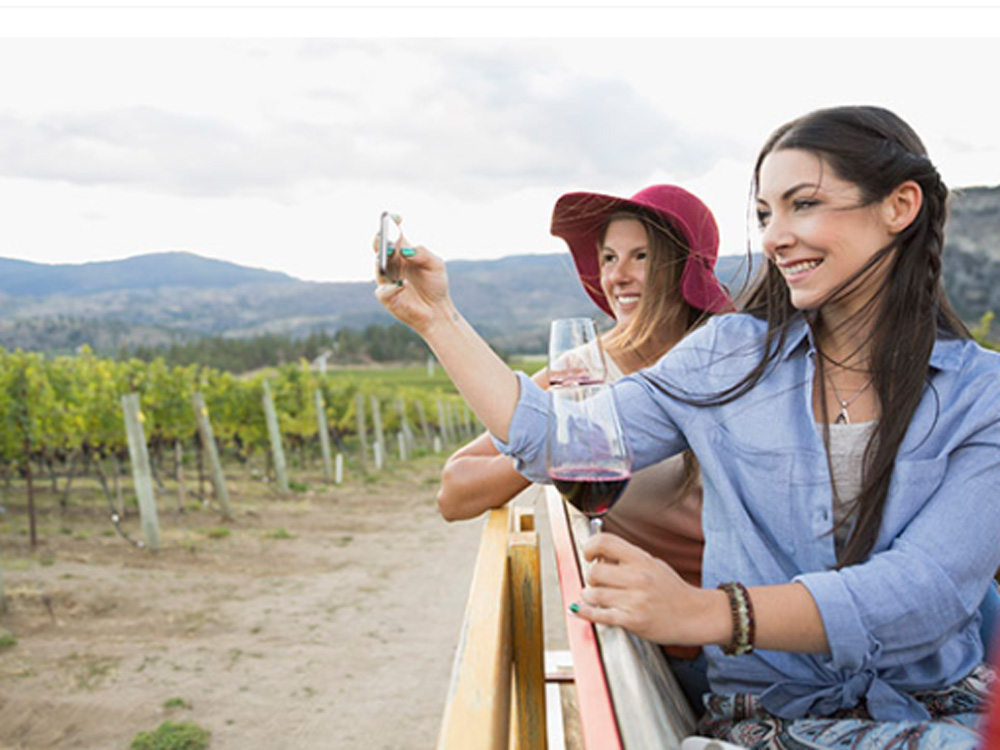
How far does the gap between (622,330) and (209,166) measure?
17163 centimetres

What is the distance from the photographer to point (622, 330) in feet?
8.43

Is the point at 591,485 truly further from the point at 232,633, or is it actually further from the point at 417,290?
the point at 232,633

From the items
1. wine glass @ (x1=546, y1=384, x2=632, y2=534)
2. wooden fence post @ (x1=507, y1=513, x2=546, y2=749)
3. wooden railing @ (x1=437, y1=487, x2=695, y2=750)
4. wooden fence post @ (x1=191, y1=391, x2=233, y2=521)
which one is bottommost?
wooden fence post @ (x1=191, y1=391, x2=233, y2=521)

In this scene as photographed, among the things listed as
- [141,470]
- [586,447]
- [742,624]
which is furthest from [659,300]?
[141,470]

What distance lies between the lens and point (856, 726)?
4.13ft

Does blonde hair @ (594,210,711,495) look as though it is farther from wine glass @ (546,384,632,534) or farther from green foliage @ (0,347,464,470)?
green foliage @ (0,347,464,470)

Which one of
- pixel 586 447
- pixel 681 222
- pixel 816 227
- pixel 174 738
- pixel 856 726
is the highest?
pixel 681 222

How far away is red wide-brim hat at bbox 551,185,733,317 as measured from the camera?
8.25ft

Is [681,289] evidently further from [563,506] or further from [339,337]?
[339,337]

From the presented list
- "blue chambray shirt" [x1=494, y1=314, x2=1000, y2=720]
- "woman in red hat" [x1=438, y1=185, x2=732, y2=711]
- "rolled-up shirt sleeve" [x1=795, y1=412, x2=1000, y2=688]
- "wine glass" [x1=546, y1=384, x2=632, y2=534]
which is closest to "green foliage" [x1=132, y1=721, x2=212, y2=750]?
"woman in red hat" [x1=438, y1=185, x2=732, y2=711]

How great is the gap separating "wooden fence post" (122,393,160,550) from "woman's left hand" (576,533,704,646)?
966 centimetres

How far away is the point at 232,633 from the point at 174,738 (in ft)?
7.21

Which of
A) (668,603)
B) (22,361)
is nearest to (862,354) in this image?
(668,603)

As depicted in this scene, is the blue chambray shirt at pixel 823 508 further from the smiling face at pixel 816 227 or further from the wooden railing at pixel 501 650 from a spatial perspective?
the wooden railing at pixel 501 650
